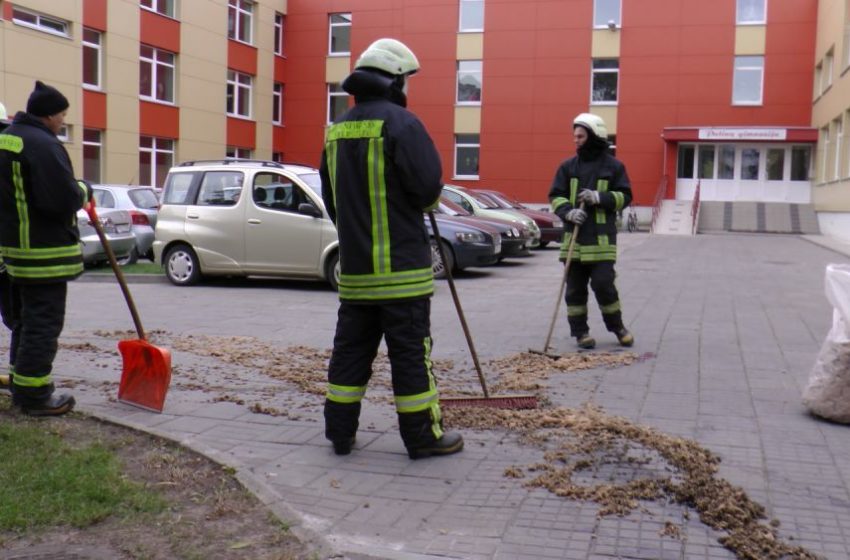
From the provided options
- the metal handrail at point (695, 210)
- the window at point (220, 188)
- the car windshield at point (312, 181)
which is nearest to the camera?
the car windshield at point (312, 181)

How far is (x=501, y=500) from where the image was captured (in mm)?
4195

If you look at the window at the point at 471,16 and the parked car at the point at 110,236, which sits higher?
the window at the point at 471,16

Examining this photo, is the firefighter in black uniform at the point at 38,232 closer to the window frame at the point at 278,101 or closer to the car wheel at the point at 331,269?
the car wheel at the point at 331,269

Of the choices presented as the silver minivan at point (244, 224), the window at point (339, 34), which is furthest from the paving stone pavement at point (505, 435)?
the window at point (339, 34)

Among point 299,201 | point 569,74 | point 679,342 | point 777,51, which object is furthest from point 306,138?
point 679,342

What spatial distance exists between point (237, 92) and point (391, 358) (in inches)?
1407

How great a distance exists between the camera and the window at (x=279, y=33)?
41656mm

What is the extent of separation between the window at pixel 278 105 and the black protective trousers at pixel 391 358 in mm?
38495

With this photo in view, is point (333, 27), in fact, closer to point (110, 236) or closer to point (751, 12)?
point (751, 12)

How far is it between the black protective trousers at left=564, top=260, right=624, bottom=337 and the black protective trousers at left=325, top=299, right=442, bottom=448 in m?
3.56

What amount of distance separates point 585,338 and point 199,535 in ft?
16.3

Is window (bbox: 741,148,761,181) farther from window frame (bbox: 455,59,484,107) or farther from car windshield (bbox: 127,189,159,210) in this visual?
car windshield (bbox: 127,189,159,210)

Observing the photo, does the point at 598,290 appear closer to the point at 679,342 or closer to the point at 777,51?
the point at 679,342

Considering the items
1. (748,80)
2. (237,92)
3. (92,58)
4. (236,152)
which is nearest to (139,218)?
(92,58)
